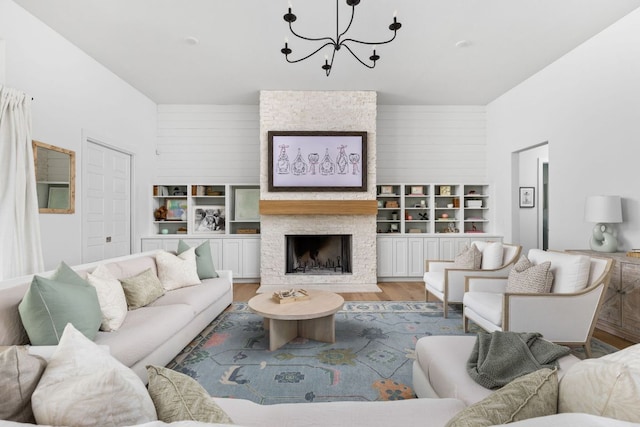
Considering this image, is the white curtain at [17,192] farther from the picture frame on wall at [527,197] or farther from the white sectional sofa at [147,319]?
the picture frame on wall at [527,197]

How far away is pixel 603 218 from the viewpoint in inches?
127

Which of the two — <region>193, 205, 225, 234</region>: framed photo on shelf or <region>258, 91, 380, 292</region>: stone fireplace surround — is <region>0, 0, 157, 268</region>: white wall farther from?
<region>258, 91, 380, 292</region>: stone fireplace surround

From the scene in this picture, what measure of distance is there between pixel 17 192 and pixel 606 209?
220 inches

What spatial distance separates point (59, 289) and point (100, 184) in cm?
305

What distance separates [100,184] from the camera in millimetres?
4441

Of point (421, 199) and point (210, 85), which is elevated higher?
point (210, 85)

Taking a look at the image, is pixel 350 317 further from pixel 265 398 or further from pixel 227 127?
pixel 227 127

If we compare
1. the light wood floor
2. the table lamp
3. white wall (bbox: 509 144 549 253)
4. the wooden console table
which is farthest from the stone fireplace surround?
white wall (bbox: 509 144 549 253)

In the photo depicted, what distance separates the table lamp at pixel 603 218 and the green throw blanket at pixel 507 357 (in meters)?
2.29

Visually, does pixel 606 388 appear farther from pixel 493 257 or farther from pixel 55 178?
pixel 55 178

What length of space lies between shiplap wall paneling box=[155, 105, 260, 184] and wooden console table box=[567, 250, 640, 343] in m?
5.04

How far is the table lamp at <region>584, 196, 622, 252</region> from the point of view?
321 cm

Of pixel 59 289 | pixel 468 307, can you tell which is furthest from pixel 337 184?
pixel 59 289

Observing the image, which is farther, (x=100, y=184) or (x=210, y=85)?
(x=210, y=85)
